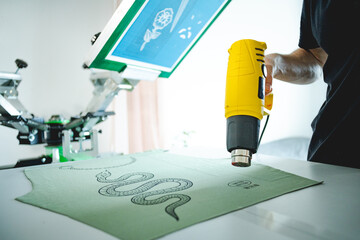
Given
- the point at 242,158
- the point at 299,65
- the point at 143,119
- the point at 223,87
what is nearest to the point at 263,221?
the point at 242,158

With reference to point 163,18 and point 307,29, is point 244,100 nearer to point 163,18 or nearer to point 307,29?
point 163,18

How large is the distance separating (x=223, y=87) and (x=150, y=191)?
152 cm

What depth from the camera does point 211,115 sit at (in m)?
1.98

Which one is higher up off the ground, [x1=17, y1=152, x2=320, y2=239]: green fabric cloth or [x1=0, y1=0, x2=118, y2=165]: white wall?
[x1=0, y1=0, x2=118, y2=165]: white wall

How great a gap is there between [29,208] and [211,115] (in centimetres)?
166

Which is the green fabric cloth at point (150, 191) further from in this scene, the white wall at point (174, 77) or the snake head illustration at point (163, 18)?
the white wall at point (174, 77)

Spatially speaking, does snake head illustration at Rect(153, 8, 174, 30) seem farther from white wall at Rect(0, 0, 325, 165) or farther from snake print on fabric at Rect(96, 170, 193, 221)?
white wall at Rect(0, 0, 325, 165)

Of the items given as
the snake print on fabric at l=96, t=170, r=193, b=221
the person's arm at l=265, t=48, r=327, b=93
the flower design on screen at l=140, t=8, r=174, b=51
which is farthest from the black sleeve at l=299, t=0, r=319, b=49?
the snake print on fabric at l=96, t=170, r=193, b=221

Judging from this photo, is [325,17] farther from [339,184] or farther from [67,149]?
[67,149]

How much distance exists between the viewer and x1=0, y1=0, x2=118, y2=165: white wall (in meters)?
1.84

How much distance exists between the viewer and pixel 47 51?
6.54ft

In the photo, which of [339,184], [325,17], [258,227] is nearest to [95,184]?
[258,227]

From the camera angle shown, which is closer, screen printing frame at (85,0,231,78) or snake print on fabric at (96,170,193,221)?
snake print on fabric at (96,170,193,221)

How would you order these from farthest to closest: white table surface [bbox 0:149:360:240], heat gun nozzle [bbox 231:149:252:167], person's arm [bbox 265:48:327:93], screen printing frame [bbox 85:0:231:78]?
1. person's arm [bbox 265:48:327:93]
2. screen printing frame [bbox 85:0:231:78]
3. heat gun nozzle [bbox 231:149:252:167]
4. white table surface [bbox 0:149:360:240]
